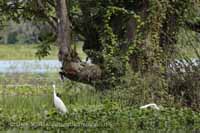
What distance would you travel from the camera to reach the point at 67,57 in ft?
48.9

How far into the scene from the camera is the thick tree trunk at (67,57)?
14938 millimetres

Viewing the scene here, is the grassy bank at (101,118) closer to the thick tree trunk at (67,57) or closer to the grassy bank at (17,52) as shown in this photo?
the thick tree trunk at (67,57)

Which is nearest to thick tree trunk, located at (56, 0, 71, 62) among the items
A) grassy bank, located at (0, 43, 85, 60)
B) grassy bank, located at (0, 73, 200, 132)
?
grassy bank, located at (0, 73, 200, 132)

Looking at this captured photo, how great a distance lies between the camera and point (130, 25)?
1548 centimetres

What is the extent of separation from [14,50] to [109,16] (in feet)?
82.6

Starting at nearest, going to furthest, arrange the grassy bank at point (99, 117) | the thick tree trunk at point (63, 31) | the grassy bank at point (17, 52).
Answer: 1. the grassy bank at point (99, 117)
2. the thick tree trunk at point (63, 31)
3. the grassy bank at point (17, 52)

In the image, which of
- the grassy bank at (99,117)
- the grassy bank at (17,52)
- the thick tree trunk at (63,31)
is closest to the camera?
the grassy bank at (99,117)

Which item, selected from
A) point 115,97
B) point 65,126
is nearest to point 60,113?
point 65,126

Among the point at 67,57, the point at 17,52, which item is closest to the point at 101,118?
the point at 67,57

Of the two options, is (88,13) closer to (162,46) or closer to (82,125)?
(162,46)

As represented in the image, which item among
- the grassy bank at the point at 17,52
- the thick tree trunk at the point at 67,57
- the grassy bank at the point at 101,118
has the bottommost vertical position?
the grassy bank at the point at 17,52

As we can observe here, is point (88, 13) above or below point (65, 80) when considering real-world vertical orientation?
above

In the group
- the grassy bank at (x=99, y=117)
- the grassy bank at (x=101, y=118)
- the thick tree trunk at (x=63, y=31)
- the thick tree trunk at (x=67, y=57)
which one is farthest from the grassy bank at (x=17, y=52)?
the grassy bank at (x=101, y=118)

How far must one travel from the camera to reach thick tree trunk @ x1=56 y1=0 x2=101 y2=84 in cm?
1494
